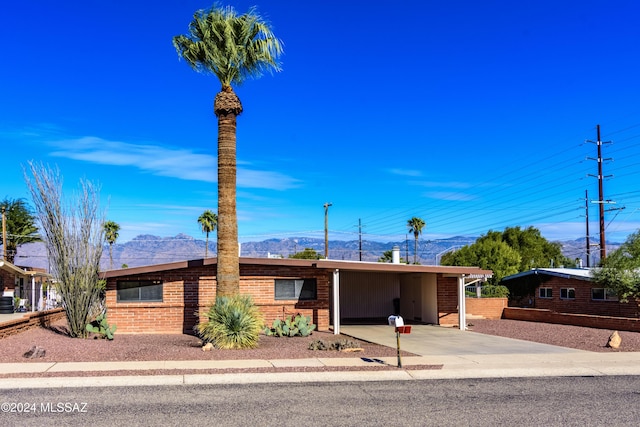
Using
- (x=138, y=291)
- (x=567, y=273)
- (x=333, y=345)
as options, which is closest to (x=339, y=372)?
(x=333, y=345)

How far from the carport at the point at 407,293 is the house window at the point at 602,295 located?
597 cm

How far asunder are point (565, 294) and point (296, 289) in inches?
639

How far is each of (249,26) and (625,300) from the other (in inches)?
741

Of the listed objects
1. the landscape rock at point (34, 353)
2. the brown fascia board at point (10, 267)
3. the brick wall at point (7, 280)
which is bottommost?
the landscape rock at point (34, 353)

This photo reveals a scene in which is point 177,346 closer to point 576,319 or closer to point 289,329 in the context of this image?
point 289,329

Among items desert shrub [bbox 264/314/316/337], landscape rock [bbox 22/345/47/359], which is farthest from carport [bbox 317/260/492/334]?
landscape rock [bbox 22/345/47/359]

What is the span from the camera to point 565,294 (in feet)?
103

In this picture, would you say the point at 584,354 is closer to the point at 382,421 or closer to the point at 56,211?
the point at 382,421

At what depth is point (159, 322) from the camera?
21219 mm

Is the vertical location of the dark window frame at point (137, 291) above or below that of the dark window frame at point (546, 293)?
above

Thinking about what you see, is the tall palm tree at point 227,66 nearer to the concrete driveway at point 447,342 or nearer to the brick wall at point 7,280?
the concrete driveway at point 447,342

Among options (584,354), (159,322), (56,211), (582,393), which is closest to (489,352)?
(584,354)

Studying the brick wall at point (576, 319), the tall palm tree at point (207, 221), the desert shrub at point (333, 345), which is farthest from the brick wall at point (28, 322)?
the tall palm tree at point (207, 221)

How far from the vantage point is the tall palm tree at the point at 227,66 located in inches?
696
